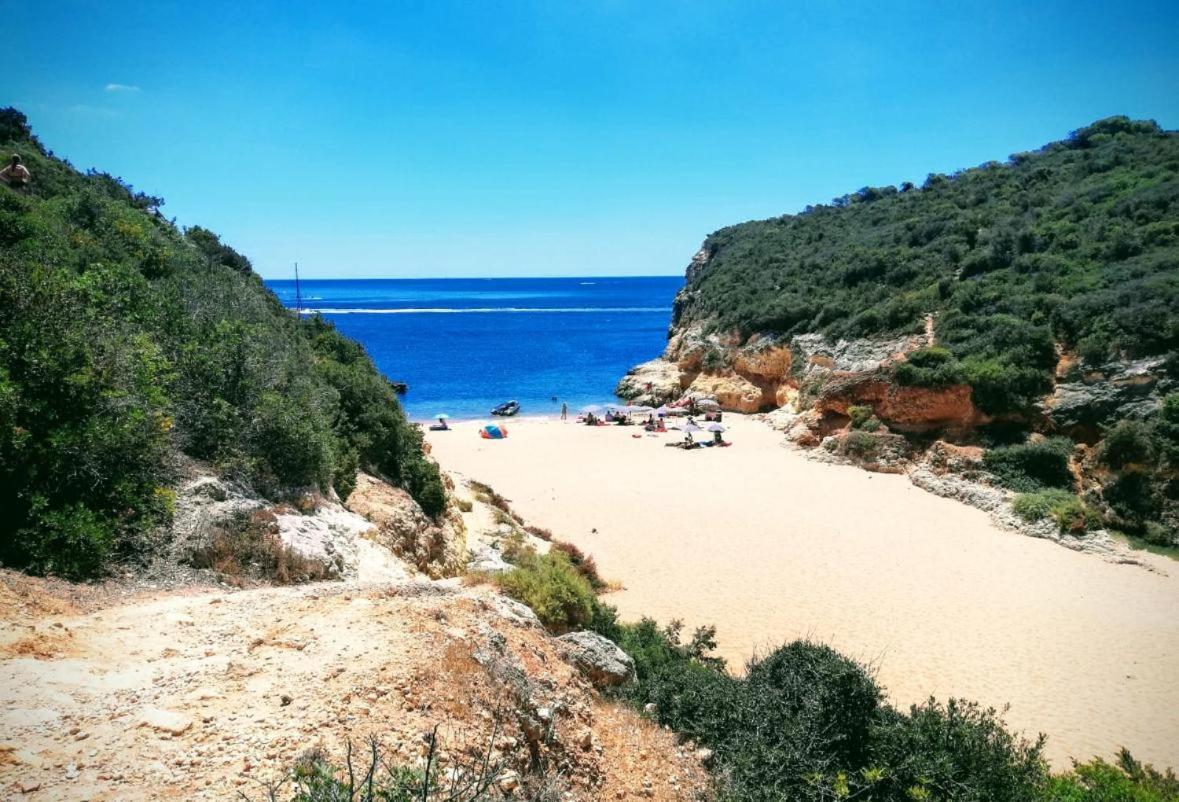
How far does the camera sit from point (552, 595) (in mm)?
9078

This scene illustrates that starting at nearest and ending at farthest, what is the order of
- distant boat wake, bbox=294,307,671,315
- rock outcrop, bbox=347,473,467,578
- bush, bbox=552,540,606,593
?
rock outcrop, bbox=347,473,467,578, bush, bbox=552,540,606,593, distant boat wake, bbox=294,307,671,315

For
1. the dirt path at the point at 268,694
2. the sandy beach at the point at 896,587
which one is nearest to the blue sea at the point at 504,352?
the sandy beach at the point at 896,587

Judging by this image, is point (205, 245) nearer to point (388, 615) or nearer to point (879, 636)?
point (388, 615)

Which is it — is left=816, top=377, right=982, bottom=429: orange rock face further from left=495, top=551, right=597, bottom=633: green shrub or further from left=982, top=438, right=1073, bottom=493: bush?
left=495, top=551, right=597, bottom=633: green shrub

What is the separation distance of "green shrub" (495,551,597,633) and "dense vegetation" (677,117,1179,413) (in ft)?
66.8

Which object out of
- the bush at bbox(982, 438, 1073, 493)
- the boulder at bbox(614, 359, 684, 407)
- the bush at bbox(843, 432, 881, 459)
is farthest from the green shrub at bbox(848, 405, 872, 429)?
the boulder at bbox(614, 359, 684, 407)

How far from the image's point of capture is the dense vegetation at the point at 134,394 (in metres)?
6.61

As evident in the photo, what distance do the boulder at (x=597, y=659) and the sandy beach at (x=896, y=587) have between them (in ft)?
13.0

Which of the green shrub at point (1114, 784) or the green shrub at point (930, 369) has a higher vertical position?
the green shrub at point (930, 369)

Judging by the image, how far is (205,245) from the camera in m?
20.9

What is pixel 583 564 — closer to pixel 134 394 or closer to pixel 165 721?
pixel 134 394

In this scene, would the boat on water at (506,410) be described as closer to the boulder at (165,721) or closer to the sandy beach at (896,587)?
the sandy beach at (896,587)

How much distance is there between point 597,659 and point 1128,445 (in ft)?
66.0

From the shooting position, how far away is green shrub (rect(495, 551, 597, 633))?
867 centimetres
